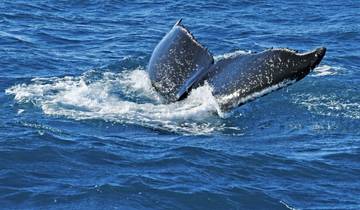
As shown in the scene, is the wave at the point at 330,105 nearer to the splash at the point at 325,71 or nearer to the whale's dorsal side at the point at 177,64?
the splash at the point at 325,71

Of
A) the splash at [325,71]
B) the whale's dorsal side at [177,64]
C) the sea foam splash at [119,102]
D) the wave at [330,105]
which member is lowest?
the splash at [325,71]

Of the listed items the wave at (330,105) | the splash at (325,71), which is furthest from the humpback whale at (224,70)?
the splash at (325,71)

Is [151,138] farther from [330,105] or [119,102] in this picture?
[330,105]

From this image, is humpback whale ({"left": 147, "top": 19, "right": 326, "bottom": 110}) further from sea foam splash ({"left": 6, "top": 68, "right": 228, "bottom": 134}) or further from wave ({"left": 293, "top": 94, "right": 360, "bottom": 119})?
wave ({"left": 293, "top": 94, "right": 360, "bottom": 119})

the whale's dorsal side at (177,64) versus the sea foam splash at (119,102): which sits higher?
the whale's dorsal side at (177,64)

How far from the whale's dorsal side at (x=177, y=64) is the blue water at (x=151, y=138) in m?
0.27

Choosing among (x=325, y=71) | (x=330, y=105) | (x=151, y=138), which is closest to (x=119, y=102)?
(x=151, y=138)

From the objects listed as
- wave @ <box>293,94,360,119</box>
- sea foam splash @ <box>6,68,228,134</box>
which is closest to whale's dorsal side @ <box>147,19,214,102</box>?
sea foam splash @ <box>6,68,228,134</box>

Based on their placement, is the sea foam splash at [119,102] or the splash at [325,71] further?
the splash at [325,71]

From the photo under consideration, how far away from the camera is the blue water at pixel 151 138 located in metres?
10.0

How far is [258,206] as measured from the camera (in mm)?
9828

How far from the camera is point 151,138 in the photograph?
39.5ft

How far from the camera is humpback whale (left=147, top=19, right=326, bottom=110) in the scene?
11109 mm

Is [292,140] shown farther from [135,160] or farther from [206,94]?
[135,160]
